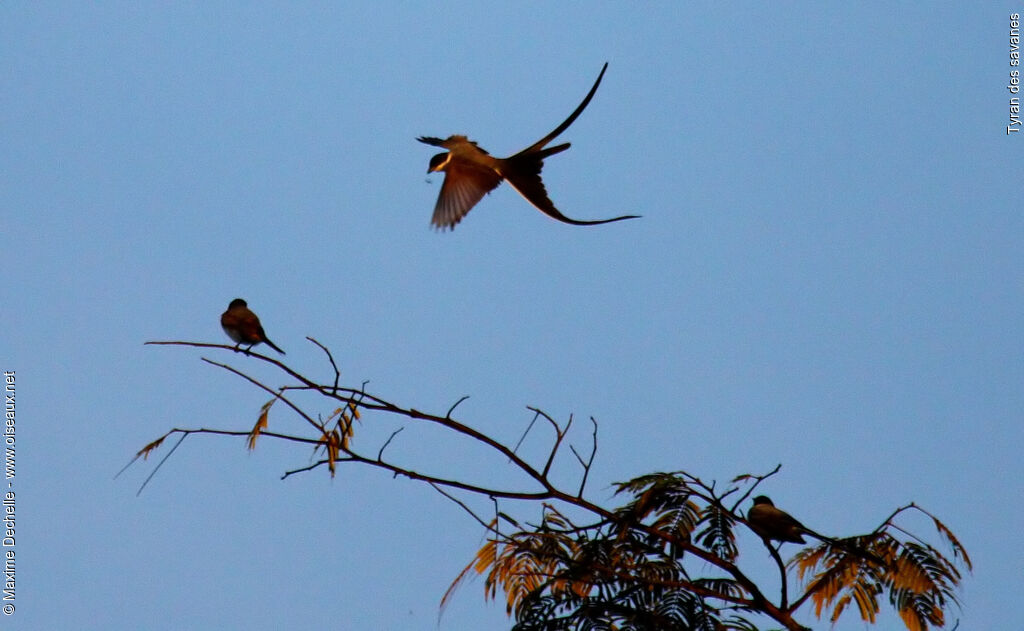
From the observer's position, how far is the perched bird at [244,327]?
5094mm

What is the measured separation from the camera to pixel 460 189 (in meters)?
5.41

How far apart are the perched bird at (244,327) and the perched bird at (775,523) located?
241 cm

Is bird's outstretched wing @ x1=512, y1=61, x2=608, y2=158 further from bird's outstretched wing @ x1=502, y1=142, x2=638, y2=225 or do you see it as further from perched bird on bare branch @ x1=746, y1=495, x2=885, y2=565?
perched bird on bare branch @ x1=746, y1=495, x2=885, y2=565

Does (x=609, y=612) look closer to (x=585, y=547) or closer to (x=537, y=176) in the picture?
(x=585, y=547)

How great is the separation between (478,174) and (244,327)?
1249 mm

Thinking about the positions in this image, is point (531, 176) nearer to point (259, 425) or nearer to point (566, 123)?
point (566, 123)

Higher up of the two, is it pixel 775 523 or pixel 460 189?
pixel 460 189

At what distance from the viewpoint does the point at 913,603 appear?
119 inches

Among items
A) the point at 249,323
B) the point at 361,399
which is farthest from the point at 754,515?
the point at 249,323

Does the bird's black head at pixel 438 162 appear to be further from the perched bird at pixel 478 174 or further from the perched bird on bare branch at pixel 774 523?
the perched bird on bare branch at pixel 774 523

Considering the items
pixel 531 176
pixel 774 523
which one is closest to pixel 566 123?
pixel 531 176

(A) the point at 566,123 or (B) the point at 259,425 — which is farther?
(A) the point at 566,123

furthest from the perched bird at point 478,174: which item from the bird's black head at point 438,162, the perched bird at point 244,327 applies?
the perched bird at point 244,327

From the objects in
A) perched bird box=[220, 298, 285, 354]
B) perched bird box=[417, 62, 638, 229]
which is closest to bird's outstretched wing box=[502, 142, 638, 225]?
perched bird box=[417, 62, 638, 229]
